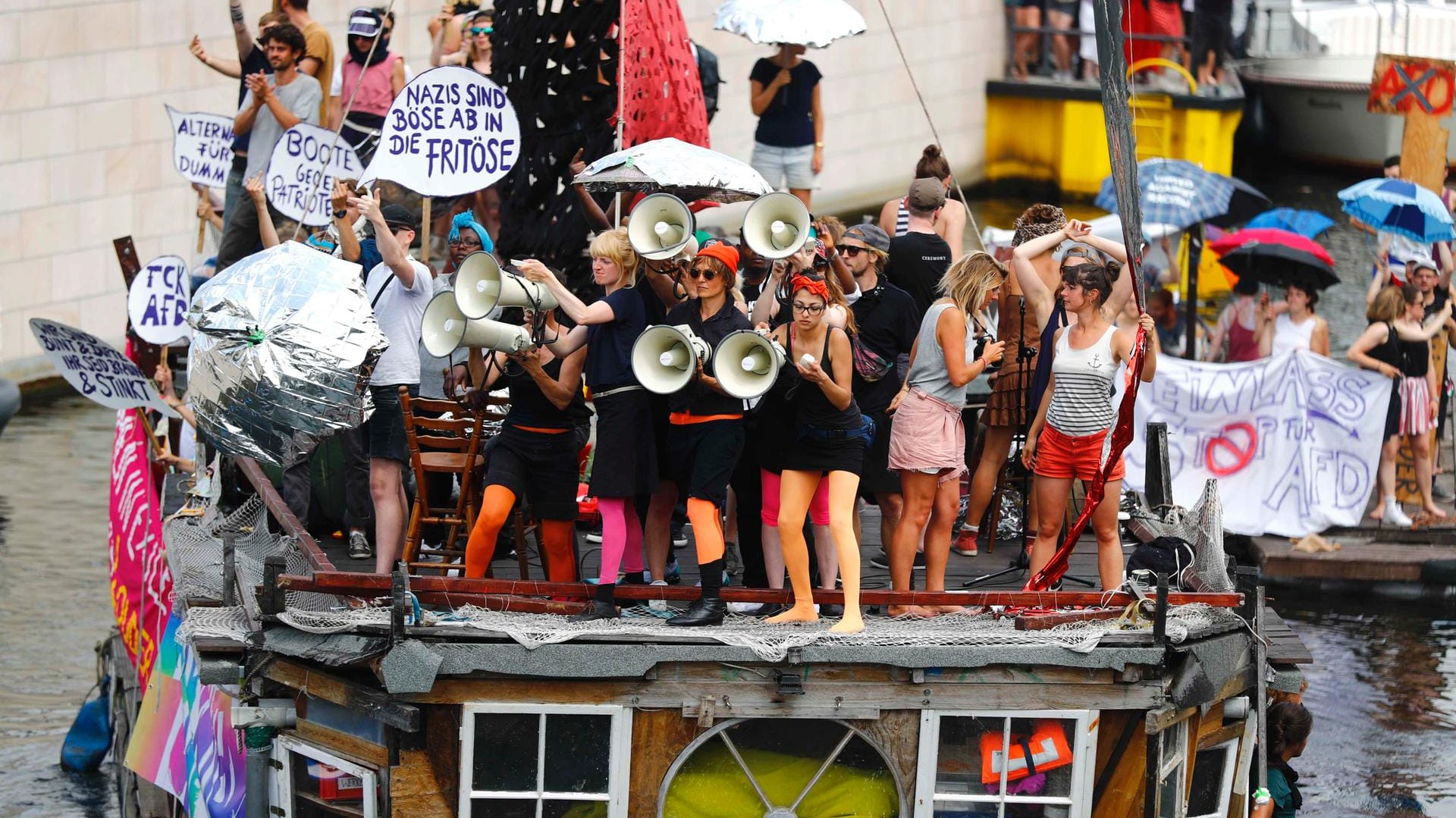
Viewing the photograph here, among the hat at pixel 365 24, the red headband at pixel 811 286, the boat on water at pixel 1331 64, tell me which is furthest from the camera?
the boat on water at pixel 1331 64

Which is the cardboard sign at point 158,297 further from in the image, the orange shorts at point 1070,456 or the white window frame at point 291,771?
the orange shorts at point 1070,456

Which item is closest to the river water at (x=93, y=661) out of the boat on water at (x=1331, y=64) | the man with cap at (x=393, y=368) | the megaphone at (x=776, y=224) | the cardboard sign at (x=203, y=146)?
the cardboard sign at (x=203, y=146)

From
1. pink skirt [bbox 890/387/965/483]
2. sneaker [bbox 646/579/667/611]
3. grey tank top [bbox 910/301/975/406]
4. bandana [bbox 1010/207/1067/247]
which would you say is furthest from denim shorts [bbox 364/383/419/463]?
bandana [bbox 1010/207/1067/247]

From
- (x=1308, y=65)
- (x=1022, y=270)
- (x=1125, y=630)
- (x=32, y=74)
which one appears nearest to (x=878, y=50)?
(x=1308, y=65)

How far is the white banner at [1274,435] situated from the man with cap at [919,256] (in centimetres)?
568

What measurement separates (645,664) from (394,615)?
1.01 meters

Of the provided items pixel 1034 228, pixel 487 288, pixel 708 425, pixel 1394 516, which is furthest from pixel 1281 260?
pixel 487 288

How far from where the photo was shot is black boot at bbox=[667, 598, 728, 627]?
29.6ft

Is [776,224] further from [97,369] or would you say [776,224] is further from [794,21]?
[794,21]

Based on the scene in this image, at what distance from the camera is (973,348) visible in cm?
1184

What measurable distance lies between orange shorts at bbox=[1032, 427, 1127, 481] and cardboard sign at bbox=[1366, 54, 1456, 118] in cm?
984

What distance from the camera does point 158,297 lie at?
1355 cm

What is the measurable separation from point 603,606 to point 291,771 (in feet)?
5.06

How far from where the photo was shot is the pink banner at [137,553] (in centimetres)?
1244
